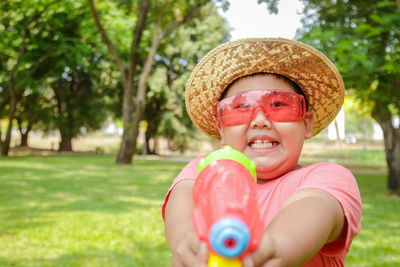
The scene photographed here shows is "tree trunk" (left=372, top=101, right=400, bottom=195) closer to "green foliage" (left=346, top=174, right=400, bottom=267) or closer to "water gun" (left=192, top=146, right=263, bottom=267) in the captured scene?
"green foliage" (left=346, top=174, right=400, bottom=267)

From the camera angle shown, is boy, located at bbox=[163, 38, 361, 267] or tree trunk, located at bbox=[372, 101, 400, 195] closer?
boy, located at bbox=[163, 38, 361, 267]

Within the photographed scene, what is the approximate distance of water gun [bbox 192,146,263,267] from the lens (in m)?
0.77

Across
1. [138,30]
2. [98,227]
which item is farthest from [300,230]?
[138,30]

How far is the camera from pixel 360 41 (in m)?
5.89

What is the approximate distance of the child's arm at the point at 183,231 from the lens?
89cm

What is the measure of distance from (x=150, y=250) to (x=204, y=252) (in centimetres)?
432

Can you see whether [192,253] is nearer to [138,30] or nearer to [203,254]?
[203,254]

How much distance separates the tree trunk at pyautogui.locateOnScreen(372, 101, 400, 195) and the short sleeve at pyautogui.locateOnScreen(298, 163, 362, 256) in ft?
33.4

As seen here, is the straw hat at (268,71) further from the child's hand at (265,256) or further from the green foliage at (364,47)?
the green foliage at (364,47)

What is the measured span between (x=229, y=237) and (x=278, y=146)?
2.76ft

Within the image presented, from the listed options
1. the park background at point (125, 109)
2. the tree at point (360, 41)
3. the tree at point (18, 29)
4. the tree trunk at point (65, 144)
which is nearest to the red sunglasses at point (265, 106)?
the park background at point (125, 109)

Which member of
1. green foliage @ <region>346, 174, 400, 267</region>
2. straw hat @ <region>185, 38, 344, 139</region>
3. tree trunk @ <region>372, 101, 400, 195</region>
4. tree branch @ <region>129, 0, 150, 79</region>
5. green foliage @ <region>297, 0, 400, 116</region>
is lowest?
green foliage @ <region>346, 174, 400, 267</region>

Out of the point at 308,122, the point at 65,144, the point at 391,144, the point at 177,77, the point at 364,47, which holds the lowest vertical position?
the point at 65,144

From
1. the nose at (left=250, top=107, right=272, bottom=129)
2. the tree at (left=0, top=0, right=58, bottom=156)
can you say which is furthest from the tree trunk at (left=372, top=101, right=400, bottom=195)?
the tree at (left=0, top=0, right=58, bottom=156)
